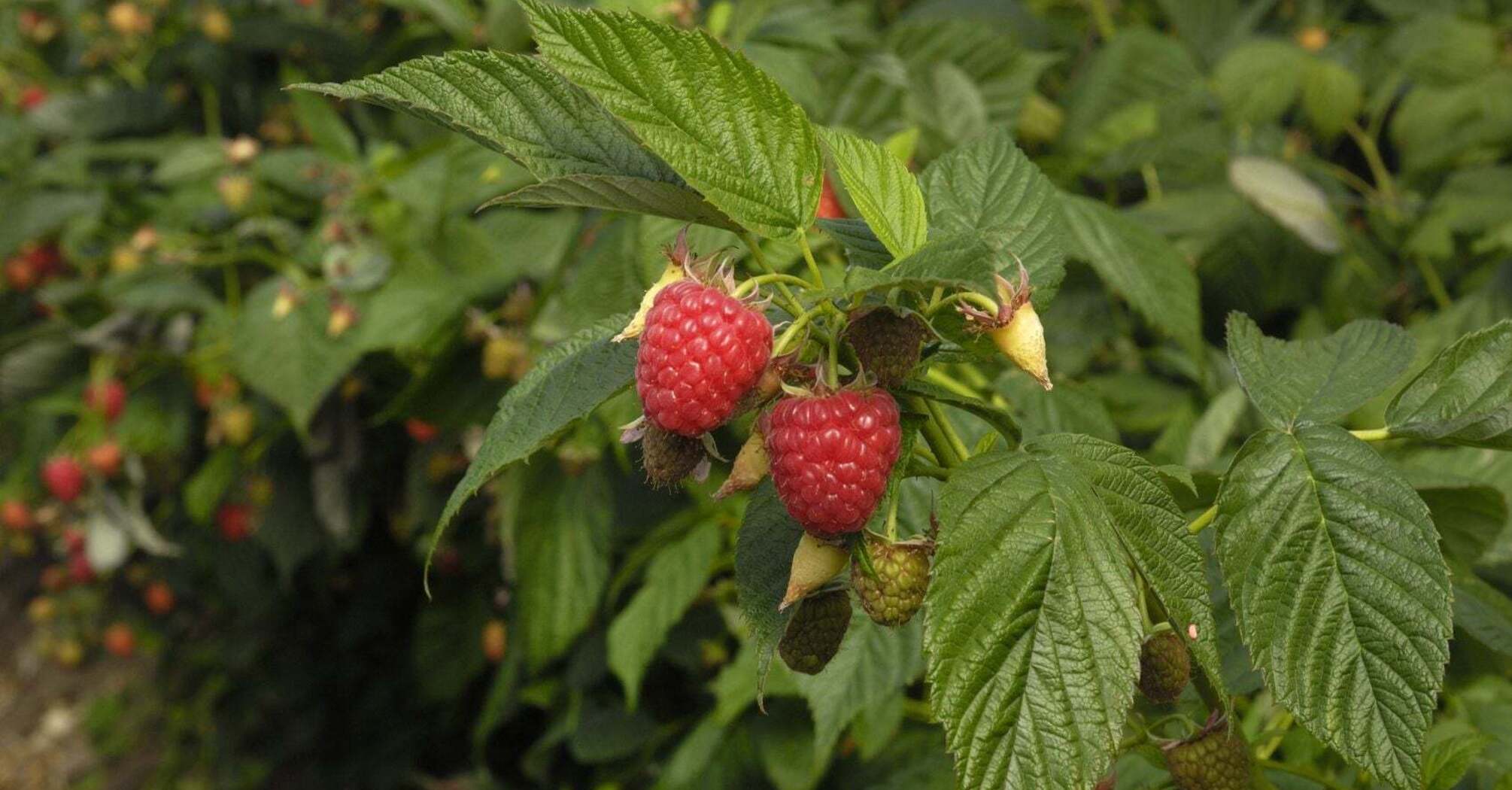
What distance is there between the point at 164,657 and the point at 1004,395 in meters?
2.42

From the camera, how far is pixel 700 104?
476mm

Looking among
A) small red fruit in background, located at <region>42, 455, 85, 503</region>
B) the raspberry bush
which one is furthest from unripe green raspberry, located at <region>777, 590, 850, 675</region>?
small red fruit in background, located at <region>42, 455, 85, 503</region>

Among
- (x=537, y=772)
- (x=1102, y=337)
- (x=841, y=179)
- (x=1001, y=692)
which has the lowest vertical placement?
(x=537, y=772)

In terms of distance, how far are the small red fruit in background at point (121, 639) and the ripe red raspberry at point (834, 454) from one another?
2588 mm

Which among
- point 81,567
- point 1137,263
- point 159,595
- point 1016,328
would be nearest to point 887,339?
point 1016,328

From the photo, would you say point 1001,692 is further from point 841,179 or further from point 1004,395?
point 1004,395

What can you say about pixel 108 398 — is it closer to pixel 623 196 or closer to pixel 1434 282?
pixel 623 196

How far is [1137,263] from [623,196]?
0.61 metres

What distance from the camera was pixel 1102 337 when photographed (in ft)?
3.84

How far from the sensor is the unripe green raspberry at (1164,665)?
19.9 inches

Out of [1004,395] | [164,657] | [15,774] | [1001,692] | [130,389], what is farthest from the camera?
[15,774]

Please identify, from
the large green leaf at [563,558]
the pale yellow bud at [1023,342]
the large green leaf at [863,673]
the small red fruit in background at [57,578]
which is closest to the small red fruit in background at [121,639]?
the small red fruit in background at [57,578]

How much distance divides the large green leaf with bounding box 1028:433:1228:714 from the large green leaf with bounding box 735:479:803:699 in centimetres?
12

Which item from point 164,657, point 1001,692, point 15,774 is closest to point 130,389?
point 164,657
